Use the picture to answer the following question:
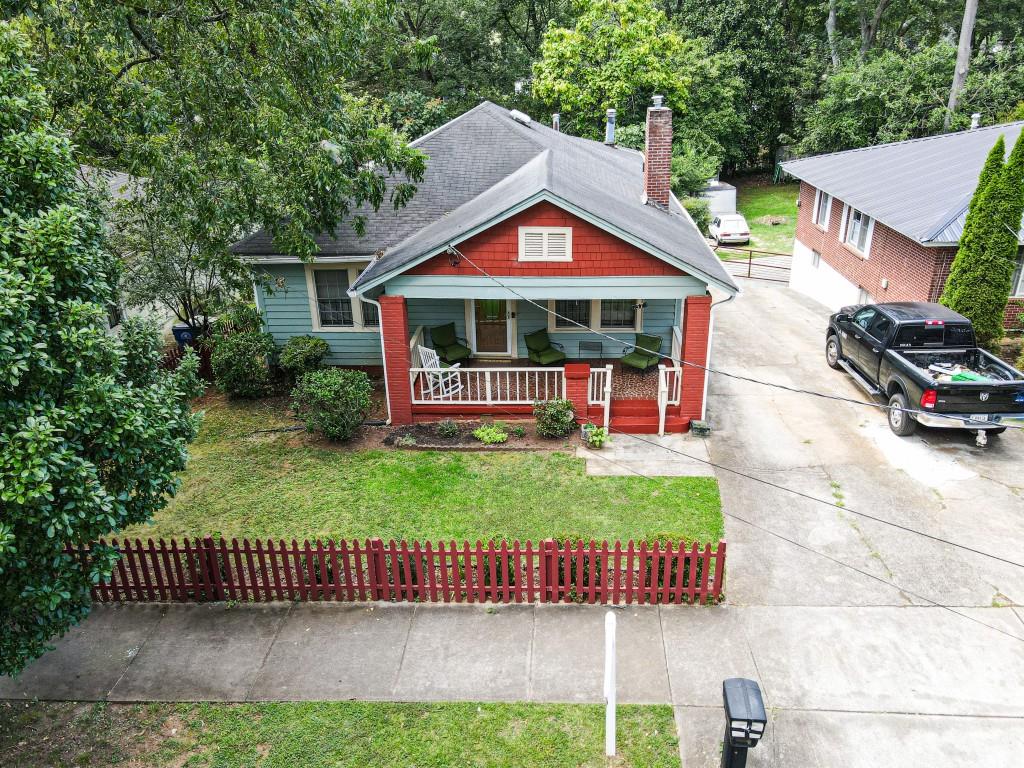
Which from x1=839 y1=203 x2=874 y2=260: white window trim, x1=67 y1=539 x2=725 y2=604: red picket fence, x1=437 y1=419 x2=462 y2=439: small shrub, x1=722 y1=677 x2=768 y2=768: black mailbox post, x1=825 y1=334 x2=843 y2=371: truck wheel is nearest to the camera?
x1=722 y1=677 x2=768 y2=768: black mailbox post

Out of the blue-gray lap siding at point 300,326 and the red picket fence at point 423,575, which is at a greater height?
the blue-gray lap siding at point 300,326

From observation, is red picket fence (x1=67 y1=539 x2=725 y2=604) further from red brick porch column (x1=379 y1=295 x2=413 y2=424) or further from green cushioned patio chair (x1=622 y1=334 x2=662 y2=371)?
green cushioned patio chair (x1=622 y1=334 x2=662 y2=371)

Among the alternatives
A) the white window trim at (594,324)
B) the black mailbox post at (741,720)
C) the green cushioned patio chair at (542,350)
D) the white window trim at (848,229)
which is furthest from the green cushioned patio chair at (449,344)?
the white window trim at (848,229)

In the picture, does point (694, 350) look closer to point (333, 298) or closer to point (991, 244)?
point (991, 244)

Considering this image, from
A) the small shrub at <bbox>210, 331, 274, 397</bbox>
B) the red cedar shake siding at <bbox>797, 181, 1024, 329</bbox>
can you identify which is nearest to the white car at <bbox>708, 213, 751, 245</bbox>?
the red cedar shake siding at <bbox>797, 181, 1024, 329</bbox>

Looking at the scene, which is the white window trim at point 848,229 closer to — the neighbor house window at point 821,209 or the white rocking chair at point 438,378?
the neighbor house window at point 821,209

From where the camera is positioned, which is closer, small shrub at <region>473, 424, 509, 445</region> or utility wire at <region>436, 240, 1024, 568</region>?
utility wire at <region>436, 240, 1024, 568</region>

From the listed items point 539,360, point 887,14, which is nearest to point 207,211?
point 539,360
